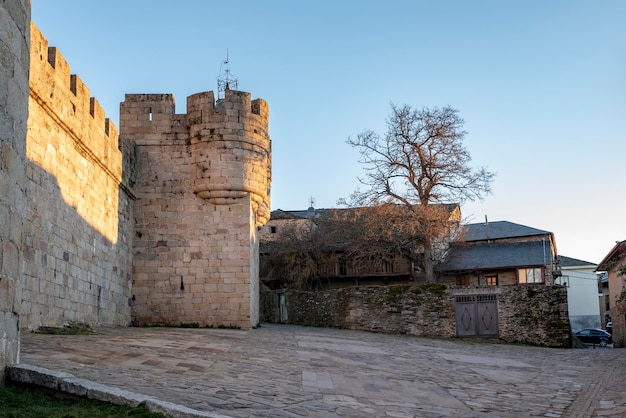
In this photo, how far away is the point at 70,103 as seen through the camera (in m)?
11.8

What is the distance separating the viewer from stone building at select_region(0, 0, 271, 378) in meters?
11.7

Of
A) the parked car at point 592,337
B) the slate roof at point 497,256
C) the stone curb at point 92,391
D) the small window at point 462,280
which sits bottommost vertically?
the parked car at point 592,337

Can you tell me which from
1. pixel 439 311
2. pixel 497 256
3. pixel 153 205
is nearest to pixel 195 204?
pixel 153 205

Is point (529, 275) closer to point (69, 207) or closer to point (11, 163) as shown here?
point (69, 207)

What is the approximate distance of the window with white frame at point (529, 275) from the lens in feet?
103

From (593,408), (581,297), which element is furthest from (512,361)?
(581,297)

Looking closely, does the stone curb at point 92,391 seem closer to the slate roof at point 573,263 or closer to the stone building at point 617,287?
the stone building at point 617,287

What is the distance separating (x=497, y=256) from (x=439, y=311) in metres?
12.9

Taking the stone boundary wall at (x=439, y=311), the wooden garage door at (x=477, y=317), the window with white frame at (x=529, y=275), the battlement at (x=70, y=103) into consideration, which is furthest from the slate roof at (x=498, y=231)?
the battlement at (x=70, y=103)

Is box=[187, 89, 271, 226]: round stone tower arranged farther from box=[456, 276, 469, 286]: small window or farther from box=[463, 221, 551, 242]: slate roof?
box=[463, 221, 551, 242]: slate roof

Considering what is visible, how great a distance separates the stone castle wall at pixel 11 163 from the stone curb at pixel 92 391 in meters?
0.16

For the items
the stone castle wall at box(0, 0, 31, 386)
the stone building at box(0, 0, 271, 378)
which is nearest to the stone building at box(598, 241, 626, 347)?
the stone building at box(0, 0, 271, 378)

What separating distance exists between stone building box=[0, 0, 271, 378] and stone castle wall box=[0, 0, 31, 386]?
578cm

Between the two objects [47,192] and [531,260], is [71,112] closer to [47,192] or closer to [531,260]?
[47,192]
